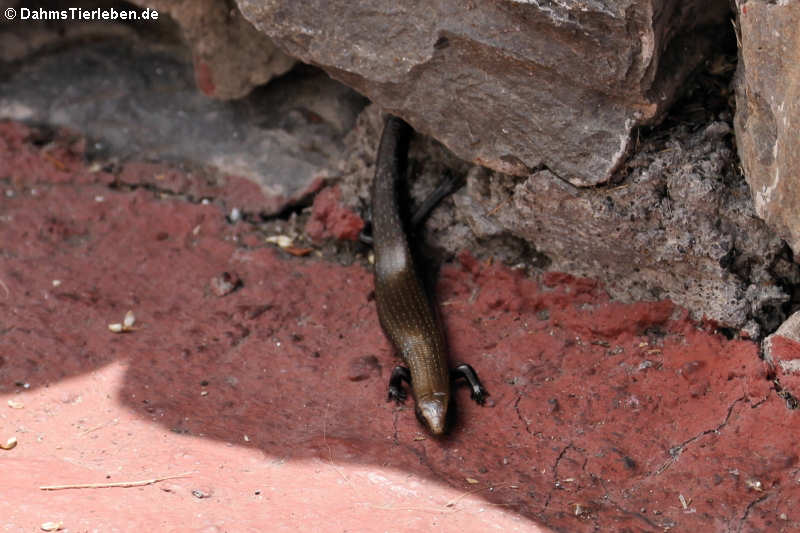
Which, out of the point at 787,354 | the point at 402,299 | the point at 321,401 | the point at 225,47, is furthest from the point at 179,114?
the point at 787,354

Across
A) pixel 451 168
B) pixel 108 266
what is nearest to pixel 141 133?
pixel 108 266

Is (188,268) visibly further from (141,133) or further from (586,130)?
(586,130)

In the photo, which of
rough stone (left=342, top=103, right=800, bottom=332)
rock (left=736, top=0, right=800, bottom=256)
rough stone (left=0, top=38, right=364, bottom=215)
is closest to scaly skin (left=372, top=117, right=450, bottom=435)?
rough stone (left=0, top=38, right=364, bottom=215)

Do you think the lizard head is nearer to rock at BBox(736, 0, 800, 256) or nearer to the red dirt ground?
the red dirt ground

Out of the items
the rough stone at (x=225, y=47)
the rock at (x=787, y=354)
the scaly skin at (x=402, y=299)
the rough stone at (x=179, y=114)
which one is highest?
the rock at (x=787, y=354)

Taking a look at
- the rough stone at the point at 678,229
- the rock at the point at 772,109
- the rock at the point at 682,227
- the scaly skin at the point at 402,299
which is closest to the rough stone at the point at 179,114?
the scaly skin at the point at 402,299

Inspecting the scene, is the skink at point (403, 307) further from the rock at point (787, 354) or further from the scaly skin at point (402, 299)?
the rock at point (787, 354)
